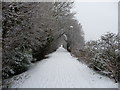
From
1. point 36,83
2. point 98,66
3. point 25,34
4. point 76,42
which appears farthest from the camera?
point 76,42

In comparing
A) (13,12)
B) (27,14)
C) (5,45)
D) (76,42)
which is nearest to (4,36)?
(5,45)

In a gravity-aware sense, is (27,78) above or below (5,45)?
below

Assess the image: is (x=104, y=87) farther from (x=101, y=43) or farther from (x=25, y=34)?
(x=25, y=34)

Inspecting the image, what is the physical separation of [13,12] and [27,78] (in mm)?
3557

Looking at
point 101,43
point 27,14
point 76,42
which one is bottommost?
point 76,42

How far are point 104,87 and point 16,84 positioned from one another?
12.9 feet

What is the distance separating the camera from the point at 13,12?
8.70 meters

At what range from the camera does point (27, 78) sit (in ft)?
34.5

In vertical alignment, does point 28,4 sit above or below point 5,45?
above

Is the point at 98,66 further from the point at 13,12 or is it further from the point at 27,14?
the point at 13,12

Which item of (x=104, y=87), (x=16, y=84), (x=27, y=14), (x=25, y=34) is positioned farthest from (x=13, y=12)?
(x=104, y=87)

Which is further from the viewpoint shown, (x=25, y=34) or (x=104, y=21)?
(x=104, y=21)

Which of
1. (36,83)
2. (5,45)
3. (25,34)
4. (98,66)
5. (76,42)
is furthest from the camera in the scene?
(76,42)

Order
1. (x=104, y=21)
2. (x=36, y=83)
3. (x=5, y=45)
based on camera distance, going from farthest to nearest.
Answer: (x=104, y=21) → (x=36, y=83) → (x=5, y=45)
